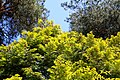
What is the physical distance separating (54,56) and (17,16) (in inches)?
485

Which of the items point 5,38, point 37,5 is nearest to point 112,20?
point 37,5

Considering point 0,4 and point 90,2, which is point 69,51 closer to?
point 0,4

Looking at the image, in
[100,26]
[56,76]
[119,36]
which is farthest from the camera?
[100,26]

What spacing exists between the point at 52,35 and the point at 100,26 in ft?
41.7

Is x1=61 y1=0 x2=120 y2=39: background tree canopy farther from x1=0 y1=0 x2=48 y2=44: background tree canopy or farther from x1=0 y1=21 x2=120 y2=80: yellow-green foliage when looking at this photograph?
x1=0 y1=21 x2=120 y2=80: yellow-green foliage

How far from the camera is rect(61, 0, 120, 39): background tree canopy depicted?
24547 millimetres

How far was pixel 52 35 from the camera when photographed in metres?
12.5

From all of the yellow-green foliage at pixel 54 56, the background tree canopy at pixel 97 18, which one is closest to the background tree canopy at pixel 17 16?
the background tree canopy at pixel 97 18

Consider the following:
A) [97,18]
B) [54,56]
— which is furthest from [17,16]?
[54,56]

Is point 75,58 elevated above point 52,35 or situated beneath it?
situated beneath

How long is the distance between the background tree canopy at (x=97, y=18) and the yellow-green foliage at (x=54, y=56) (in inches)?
489

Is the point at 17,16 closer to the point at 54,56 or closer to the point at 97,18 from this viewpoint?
the point at 97,18

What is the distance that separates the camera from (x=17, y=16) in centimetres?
2264

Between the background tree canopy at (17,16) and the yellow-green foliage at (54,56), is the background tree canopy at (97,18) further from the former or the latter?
the yellow-green foliage at (54,56)
